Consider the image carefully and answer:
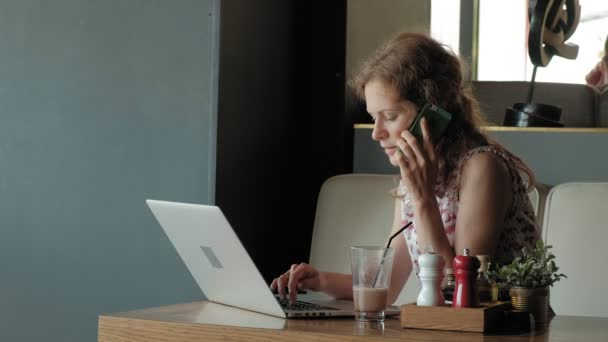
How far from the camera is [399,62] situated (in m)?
1.85

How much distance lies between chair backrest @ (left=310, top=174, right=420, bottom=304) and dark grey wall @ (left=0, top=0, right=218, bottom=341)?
14.2 inches

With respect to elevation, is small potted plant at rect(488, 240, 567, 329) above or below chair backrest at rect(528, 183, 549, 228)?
above

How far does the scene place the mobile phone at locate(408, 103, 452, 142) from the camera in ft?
5.34

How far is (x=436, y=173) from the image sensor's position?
1710 mm

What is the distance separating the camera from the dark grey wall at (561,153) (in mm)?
2475

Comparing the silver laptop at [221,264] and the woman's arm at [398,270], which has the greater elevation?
the silver laptop at [221,264]

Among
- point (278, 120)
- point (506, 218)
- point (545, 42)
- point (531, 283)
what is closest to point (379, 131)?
point (506, 218)

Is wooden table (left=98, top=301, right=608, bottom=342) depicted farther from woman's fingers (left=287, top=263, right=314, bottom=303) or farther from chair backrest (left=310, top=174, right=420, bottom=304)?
chair backrest (left=310, top=174, right=420, bottom=304)

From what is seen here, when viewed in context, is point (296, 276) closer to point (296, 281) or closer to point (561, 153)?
point (296, 281)

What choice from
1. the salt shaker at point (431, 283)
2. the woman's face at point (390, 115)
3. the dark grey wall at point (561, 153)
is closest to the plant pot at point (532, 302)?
the salt shaker at point (431, 283)

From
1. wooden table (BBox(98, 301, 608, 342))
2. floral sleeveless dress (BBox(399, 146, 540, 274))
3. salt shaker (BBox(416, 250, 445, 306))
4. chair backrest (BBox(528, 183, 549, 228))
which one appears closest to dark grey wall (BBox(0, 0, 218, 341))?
floral sleeveless dress (BBox(399, 146, 540, 274))

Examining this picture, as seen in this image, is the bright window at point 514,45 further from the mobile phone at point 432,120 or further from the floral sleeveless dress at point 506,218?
the mobile phone at point 432,120

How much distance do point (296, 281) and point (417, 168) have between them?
292mm

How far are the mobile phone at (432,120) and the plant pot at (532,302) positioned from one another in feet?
1.35
